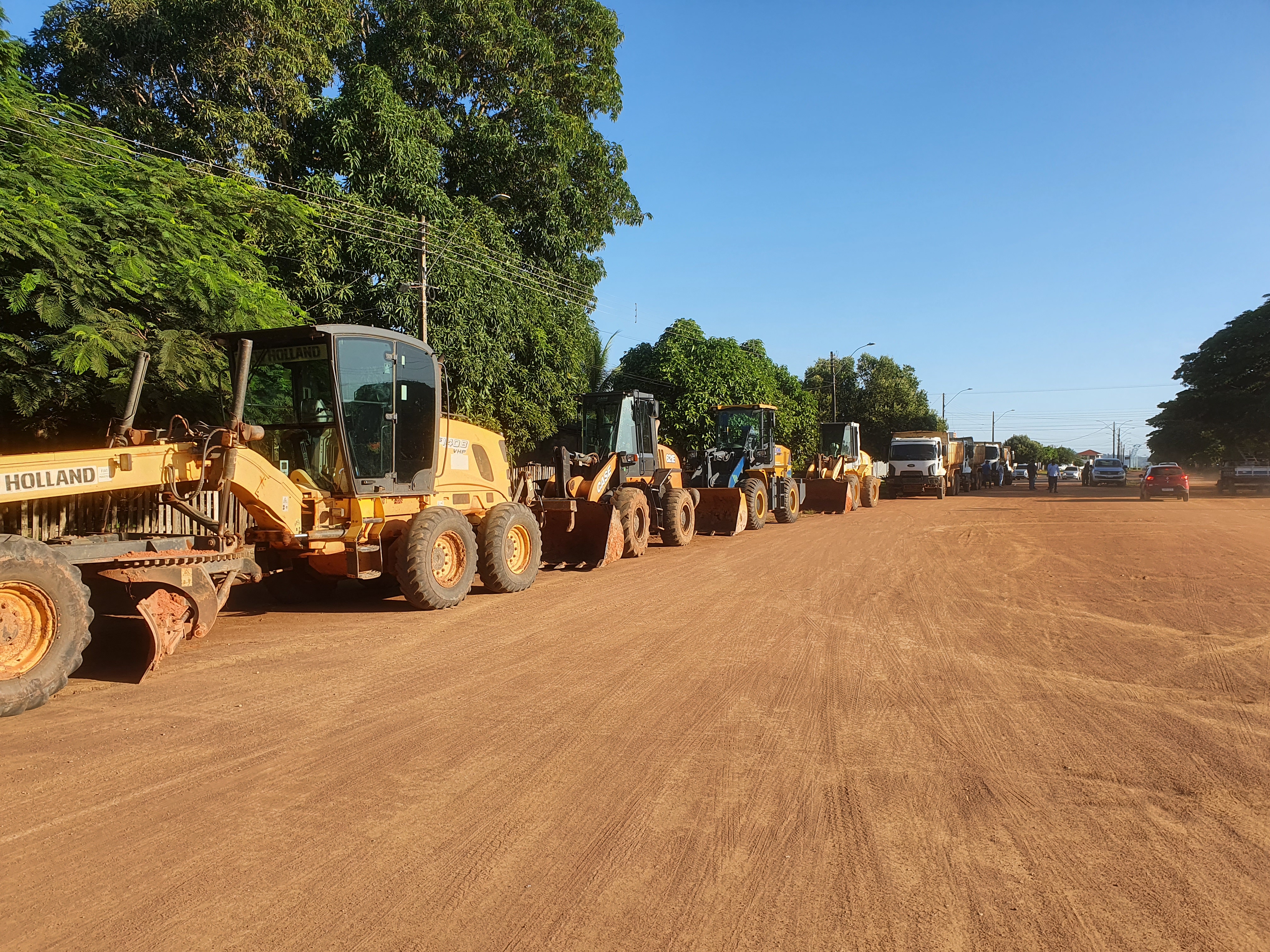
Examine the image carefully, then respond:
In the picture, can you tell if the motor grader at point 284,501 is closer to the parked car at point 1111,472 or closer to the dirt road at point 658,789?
the dirt road at point 658,789

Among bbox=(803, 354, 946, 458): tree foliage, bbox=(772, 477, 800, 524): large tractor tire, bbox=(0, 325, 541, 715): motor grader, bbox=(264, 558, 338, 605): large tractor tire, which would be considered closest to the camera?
bbox=(0, 325, 541, 715): motor grader

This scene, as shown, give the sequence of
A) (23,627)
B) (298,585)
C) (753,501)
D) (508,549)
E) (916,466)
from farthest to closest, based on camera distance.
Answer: (916,466), (753,501), (508,549), (298,585), (23,627)

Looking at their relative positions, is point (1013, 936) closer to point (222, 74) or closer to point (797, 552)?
point (797, 552)

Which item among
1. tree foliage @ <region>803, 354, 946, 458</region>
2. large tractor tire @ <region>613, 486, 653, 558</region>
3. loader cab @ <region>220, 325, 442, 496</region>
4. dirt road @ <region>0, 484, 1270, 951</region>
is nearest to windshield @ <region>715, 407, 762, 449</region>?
large tractor tire @ <region>613, 486, 653, 558</region>

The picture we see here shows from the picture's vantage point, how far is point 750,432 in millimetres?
22109

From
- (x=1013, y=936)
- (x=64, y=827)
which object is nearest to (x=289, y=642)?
(x=64, y=827)

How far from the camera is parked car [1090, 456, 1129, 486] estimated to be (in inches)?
1842

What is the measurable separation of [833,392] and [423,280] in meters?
28.0

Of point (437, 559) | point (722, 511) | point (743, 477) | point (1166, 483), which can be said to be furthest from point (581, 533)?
point (1166, 483)

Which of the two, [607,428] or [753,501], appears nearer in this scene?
[607,428]

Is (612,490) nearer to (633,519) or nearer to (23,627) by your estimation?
(633,519)

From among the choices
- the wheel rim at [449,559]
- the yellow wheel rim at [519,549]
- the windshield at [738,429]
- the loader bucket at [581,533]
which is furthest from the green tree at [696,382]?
the wheel rim at [449,559]

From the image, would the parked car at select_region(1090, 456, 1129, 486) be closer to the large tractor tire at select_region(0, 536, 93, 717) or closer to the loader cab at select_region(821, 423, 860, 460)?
the loader cab at select_region(821, 423, 860, 460)

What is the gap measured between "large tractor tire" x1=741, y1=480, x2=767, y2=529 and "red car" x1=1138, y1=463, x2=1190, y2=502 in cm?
2058
